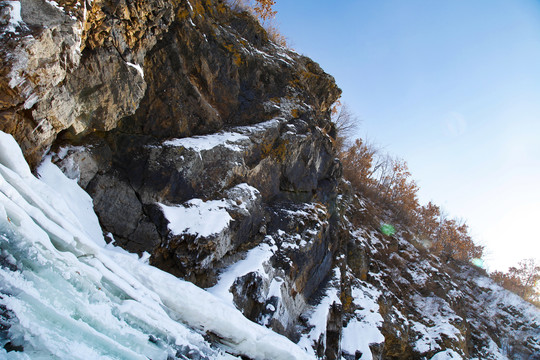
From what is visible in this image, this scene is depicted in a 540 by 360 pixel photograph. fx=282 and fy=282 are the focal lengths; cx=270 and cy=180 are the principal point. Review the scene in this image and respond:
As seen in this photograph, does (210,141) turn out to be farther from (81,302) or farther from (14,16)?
(81,302)

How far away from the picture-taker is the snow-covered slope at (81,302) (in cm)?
219

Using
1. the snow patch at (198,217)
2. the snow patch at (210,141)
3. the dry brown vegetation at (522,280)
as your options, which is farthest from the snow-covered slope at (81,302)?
the dry brown vegetation at (522,280)

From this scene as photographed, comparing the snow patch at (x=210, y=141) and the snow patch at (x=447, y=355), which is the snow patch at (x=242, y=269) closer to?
the snow patch at (x=210, y=141)

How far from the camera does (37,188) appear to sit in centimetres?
362

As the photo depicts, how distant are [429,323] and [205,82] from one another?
12536 mm

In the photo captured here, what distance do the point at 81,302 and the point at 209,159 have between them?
460 centimetres

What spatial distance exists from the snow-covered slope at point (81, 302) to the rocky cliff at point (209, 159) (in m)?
0.05

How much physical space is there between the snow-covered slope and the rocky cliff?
54mm

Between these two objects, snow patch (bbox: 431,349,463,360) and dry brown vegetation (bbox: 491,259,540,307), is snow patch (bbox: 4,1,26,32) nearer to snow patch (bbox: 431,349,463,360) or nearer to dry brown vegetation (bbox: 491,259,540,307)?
snow patch (bbox: 431,349,463,360)

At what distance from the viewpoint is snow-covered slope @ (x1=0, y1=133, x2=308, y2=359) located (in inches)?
86.4

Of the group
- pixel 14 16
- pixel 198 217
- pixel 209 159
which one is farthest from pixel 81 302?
pixel 209 159

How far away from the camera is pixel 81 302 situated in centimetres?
267

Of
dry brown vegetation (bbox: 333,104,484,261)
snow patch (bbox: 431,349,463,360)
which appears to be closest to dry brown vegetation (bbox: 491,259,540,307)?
dry brown vegetation (bbox: 333,104,484,261)

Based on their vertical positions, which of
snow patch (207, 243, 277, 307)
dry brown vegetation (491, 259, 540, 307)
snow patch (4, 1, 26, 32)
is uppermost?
dry brown vegetation (491, 259, 540, 307)
